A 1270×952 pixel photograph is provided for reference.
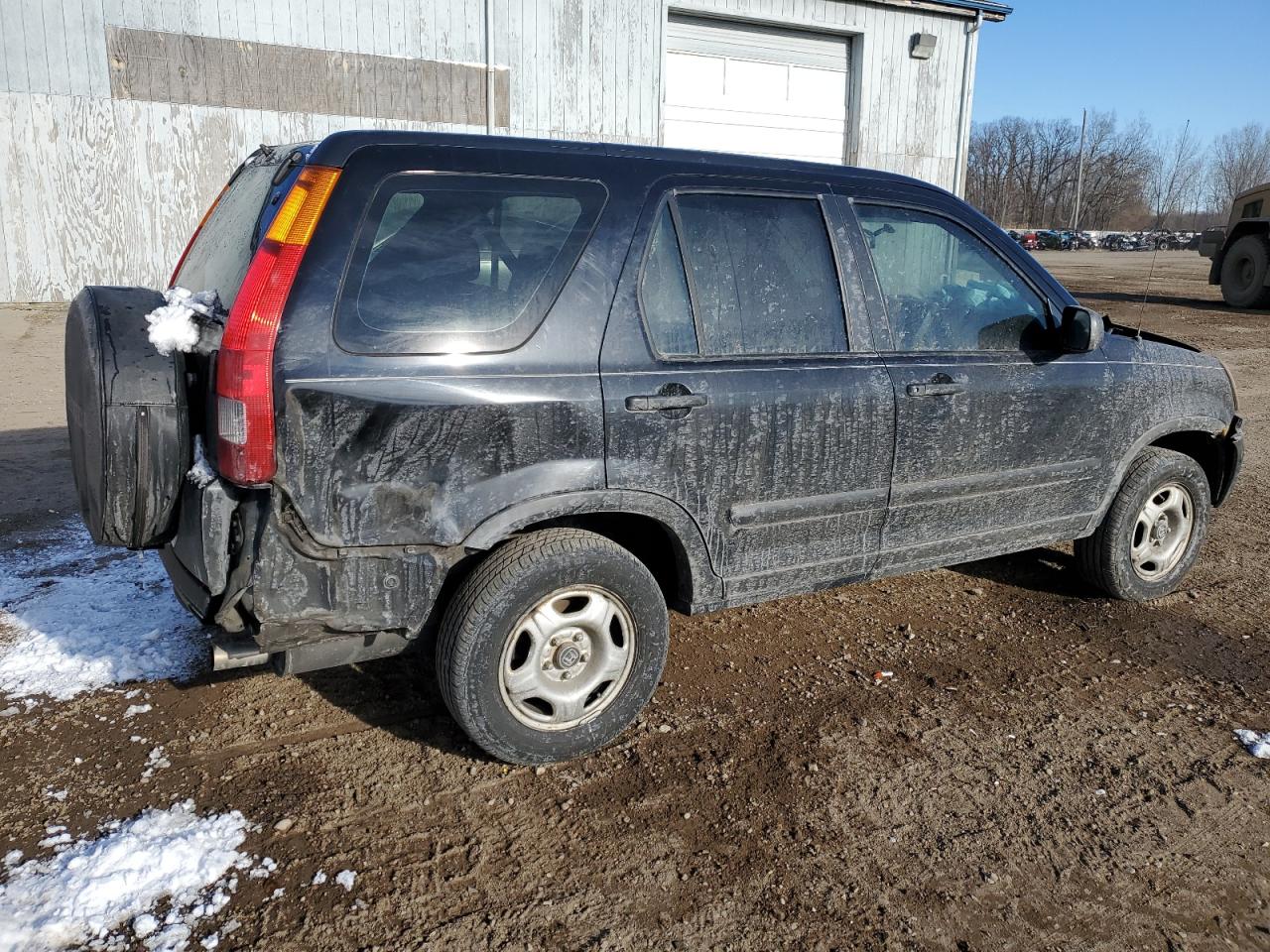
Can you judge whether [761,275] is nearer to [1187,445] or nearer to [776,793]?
[776,793]

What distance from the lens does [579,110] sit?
1442 cm

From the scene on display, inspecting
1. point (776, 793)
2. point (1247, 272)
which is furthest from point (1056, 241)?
point (776, 793)

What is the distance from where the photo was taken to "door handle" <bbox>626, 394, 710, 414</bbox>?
10.0ft

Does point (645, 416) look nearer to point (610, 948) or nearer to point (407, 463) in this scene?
point (407, 463)

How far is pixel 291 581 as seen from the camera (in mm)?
2729

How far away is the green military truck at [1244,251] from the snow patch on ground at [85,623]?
1978 cm

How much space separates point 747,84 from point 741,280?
1298 cm

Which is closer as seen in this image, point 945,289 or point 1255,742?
point 1255,742

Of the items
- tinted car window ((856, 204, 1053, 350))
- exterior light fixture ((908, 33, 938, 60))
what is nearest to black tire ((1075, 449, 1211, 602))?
tinted car window ((856, 204, 1053, 350))

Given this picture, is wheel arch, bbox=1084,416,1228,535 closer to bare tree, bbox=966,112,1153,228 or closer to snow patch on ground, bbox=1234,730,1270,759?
snow patch on ground, bbox=1234,730,1270,759

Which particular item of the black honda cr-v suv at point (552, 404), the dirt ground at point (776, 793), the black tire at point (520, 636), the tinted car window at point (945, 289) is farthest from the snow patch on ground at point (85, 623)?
the tinted car window at point (945, 289)

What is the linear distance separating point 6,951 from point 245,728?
1.10m

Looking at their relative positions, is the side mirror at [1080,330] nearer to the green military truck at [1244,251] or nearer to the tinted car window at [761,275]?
the tinted car window at [761,275]

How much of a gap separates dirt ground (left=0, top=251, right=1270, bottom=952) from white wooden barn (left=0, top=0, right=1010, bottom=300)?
37.1 ft
